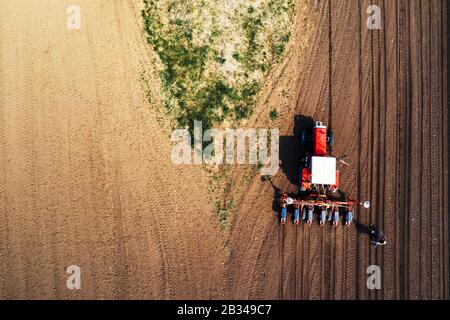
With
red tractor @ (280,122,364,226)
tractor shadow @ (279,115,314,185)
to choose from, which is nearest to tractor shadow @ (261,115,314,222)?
tractor shadow @ (279,115,314,185)

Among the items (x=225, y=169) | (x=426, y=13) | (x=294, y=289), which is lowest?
(x=294, y=289)

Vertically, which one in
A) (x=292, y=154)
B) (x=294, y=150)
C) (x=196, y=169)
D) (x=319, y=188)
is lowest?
(x=319, y=188)

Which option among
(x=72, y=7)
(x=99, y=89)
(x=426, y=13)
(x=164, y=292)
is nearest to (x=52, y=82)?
(x=99, y=89)

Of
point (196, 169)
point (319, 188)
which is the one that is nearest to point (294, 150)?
point (319, 188)

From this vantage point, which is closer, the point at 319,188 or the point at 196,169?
the point at 319,188

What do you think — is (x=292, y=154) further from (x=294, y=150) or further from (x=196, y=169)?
(x=196, y=169)

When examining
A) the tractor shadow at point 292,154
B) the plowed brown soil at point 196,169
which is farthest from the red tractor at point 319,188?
the plowed brown soil at point 196,169

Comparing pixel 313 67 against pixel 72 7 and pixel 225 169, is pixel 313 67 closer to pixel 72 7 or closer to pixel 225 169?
pixel 225 169
